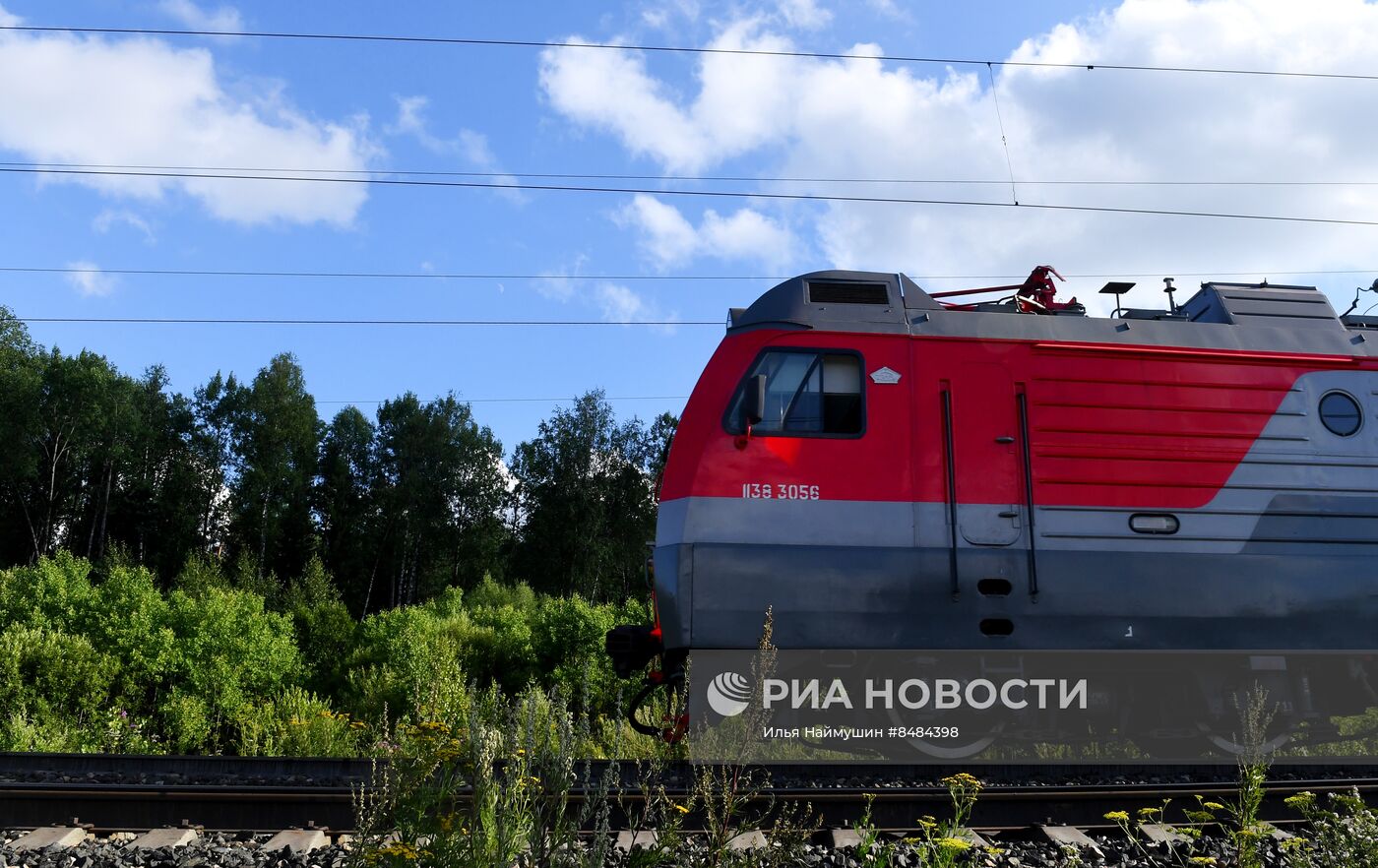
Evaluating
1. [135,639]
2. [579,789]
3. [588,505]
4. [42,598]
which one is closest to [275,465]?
[588,505]

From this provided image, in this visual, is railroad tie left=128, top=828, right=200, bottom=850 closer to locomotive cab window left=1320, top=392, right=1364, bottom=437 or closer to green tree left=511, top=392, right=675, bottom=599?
locomotive cab window left=1320, top=392, right=1364, bottom=437

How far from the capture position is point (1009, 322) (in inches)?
302

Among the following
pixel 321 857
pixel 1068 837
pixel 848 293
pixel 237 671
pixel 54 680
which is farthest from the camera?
pixel 237 671

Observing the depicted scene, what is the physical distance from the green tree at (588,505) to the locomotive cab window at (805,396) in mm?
36572

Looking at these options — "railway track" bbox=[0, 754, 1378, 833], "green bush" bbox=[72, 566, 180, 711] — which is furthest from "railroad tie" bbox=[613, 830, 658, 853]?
"green bush" bbox=[72, 566, 180, 711]

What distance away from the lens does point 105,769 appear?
8477 mm

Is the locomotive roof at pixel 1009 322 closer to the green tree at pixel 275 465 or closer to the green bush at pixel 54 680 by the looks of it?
the green bush at pixel 54 680

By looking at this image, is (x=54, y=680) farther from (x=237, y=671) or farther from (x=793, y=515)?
(x=793, y=515)

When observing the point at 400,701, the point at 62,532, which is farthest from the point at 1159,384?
the point at 62,532

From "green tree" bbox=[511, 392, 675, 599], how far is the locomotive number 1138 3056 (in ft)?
121

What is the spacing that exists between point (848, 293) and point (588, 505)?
3766 cm

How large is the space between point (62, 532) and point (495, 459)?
72.6 feet

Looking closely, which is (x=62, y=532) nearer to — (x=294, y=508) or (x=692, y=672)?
(x=294, y=508)

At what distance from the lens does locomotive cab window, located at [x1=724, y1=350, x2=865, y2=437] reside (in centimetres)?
726
